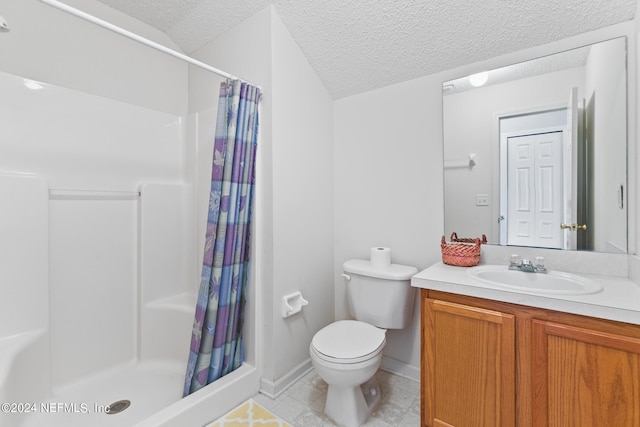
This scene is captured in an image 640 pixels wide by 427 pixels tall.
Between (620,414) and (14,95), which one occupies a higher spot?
(14,95)

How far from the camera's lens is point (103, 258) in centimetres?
187

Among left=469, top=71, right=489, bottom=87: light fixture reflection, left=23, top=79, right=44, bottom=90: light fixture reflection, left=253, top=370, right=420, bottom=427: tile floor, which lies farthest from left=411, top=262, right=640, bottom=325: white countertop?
left=23, top=79, right=44, bottom=90: light fixture reflection

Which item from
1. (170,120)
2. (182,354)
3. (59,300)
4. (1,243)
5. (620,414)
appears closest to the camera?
(620,414)

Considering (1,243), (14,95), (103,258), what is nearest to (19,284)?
(1,243)

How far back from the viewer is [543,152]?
1.54 meters

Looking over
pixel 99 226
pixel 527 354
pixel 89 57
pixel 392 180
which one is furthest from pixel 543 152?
pixel 89 57

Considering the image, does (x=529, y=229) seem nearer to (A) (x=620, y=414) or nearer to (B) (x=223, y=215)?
(A) (x=620, y=414)

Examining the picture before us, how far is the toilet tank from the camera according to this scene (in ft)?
5.69

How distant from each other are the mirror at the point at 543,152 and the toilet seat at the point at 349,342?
2.49 feet

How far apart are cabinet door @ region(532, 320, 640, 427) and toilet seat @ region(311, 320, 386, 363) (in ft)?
2.18

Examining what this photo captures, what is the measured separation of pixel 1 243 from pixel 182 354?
115 centimetres

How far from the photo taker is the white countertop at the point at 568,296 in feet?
3.23

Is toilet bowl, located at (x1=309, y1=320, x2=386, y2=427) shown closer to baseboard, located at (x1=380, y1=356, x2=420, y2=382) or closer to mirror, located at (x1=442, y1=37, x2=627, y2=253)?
baseboard, located at (x1=380, y1=356, x2=420, y2=382)

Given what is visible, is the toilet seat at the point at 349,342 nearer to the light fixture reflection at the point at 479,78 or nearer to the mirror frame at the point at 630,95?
the mirror frame at the point at 630,95
